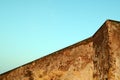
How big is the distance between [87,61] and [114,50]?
3.31 feet

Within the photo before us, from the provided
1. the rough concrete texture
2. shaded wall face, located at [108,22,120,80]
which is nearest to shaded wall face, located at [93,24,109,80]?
the rough concrete texture

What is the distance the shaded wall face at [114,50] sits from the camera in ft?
14.3

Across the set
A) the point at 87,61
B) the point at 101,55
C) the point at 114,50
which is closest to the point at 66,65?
the point at 87,61

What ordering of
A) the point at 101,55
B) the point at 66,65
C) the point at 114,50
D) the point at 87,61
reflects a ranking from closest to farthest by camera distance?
1. the point at 114,50
2. the point at 101,55
3. the point at 87,61
4. the point at 66,65

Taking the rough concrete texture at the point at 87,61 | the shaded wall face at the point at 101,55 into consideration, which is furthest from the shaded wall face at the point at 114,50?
the shaded wall face at the point at 101,55

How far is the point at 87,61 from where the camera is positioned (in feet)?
17.6

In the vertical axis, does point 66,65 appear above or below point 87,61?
above

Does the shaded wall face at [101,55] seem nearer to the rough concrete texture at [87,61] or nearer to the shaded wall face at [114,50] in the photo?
the rough concrete texture at [87,61]

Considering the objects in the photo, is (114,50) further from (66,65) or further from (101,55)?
(66,65)

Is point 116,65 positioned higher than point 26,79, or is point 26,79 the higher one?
point 26,79

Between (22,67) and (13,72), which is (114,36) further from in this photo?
(13,72)

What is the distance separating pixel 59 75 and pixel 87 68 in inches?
41.0

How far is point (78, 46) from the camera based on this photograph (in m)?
5.71

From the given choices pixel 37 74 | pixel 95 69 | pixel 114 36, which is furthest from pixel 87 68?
pixel 37 74
